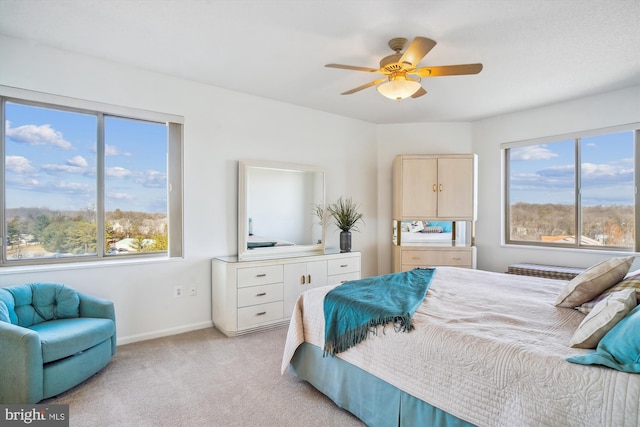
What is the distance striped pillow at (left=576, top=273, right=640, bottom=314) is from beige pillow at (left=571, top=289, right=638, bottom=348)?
0.32 m

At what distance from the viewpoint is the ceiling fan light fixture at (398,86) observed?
8.06 ft

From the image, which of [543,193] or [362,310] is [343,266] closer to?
[362,310]

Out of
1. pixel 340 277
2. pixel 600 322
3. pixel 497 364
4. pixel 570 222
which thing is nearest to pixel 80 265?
pixel 340 277

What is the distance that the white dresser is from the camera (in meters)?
3.15

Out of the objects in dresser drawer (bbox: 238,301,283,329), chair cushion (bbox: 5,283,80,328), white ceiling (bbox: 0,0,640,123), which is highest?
white ceiling (bbox: 0,0,640,123)

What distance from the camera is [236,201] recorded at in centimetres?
364

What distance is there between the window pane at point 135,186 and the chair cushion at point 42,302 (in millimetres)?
631

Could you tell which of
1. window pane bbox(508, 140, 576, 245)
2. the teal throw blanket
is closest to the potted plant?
the teal throw blanket

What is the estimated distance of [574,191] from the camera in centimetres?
396

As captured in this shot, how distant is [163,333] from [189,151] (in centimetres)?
185

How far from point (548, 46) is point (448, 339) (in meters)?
2.54

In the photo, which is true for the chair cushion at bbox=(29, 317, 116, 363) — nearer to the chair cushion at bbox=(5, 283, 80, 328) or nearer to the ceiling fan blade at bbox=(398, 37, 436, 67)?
the chair cushion at bbox=(5, 283, 80, 328)

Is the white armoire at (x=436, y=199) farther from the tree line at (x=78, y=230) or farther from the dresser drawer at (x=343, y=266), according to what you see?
the tree line at (x=78, y=230)

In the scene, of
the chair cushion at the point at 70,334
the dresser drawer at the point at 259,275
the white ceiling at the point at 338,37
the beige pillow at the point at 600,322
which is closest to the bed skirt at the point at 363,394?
the beige pillow at the point at 600,322
